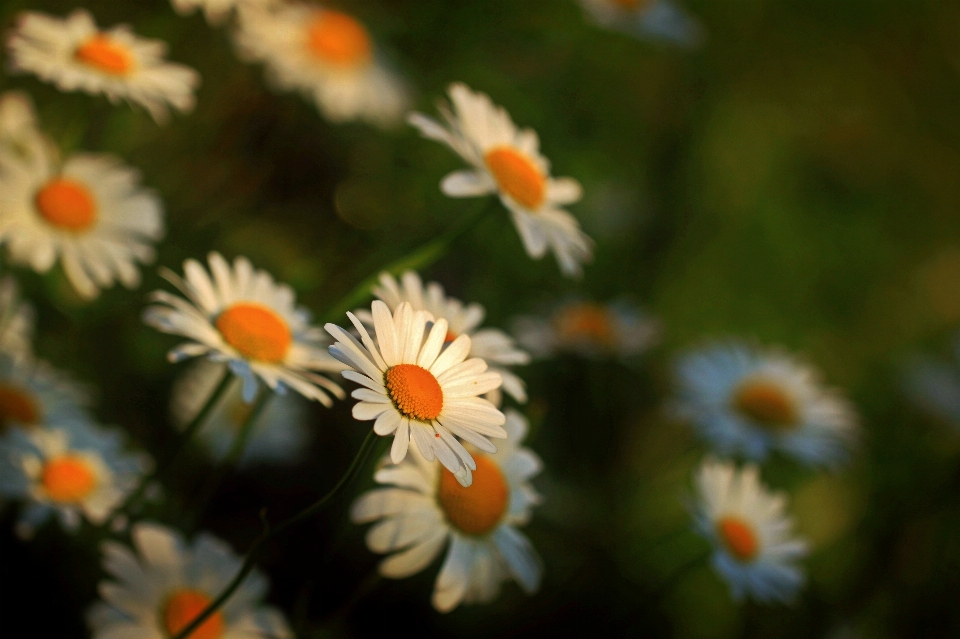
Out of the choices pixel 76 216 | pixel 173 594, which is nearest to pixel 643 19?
pixel 76 216

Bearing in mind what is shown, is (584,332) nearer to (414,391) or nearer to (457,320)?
(457,320)

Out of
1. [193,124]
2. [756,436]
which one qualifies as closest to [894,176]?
[756,436]

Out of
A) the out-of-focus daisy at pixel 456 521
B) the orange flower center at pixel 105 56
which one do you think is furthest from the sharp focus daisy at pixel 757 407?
the orange flower center at pixel 105 56

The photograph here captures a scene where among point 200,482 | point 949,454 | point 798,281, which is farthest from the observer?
point 798,281

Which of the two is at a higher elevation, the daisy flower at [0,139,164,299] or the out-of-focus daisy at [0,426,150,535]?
the daisy flower at [0,139,164,299]

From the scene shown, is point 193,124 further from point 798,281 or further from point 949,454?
point 949,454

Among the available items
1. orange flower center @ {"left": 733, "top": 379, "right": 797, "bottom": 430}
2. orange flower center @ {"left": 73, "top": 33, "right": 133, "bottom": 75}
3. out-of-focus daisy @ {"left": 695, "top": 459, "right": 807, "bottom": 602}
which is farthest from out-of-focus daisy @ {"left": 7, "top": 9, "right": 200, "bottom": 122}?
orange flower center @ {"left": 733, "top": 379, "right": 797, "bottom": 430}

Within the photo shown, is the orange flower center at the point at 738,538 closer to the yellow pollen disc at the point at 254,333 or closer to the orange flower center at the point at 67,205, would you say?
the yellow pollen disc at the point at 254,333

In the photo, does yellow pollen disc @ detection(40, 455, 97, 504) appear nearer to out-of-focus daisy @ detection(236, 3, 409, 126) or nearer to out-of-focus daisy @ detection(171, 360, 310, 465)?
out-of-focus daisy @ detection(171, 360, 310, 465)
